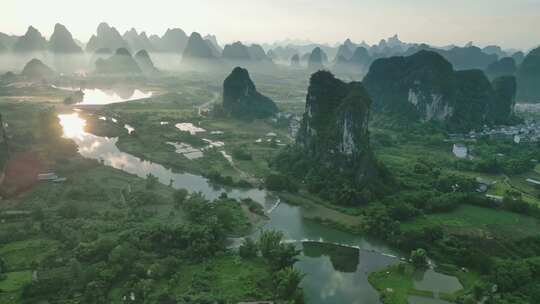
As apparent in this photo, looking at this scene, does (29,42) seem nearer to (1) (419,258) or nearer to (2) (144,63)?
(2) (144,63)

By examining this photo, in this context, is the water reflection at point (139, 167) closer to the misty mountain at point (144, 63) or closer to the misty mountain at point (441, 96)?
the misty mountain at point (441, 96)

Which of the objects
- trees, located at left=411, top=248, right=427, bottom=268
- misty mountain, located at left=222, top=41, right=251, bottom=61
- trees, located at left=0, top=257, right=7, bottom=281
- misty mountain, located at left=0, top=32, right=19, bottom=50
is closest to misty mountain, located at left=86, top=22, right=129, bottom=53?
misty mountain, located at left=0, top=32, right=19, bottom=50

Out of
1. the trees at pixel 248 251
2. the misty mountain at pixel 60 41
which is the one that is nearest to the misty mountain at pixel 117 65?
the misty mountain at pixel 60 41

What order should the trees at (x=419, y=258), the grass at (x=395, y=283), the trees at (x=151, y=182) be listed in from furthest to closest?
the trees at (x=151, y=182) < the trees at (x=419, y=258) < the grass at (x=395, y=283)

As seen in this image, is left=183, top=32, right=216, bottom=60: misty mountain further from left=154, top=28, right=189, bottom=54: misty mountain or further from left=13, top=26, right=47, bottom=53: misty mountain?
left=13, top=26, right=47, bottom=53: misty mountain

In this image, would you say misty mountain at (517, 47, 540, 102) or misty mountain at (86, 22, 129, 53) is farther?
misty mountain at (86, 22, 129, 53)

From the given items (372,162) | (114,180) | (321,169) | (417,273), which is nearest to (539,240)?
(417,273)
